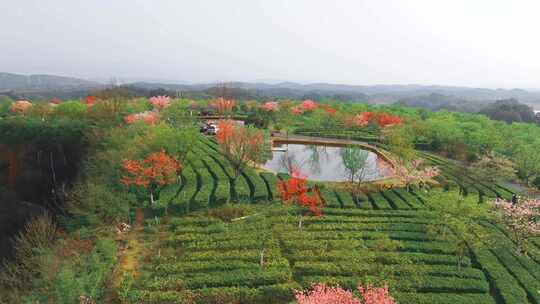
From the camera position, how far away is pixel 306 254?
63.9ft

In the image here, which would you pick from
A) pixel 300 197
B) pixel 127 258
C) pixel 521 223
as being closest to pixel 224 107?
pixel 300 197

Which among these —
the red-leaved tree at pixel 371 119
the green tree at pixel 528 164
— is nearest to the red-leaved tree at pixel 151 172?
the green tree at pixel 528 164

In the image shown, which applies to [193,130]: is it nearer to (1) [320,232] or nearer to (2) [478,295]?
(1) [320,232]

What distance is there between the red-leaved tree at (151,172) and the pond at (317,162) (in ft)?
44.2

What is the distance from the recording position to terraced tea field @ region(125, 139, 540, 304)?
16.4 m

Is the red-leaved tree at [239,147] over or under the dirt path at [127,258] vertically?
over

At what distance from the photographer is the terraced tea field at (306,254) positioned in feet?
53.8

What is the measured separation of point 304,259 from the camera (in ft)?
62.5

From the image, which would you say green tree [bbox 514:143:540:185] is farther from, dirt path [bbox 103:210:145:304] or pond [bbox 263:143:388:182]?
dirt path [bbox 103:210:145:304]

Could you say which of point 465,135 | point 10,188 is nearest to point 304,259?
point 465,135

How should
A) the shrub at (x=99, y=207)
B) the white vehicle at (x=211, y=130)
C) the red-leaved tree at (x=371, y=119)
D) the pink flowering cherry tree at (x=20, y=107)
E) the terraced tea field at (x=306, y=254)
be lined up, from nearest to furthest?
the terraced tea field at (x=306, y=254)
the shrub at (x=99, y=207)
the white vehicle at (x=211, y=130)
the red-leaved tree at (x=371, y=119)
the pink flowering cherry tree at (x=20, y=107)

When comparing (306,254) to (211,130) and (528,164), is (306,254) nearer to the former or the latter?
(528,164)

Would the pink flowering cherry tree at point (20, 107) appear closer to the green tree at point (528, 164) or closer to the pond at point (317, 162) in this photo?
the pond at point (317, 162)

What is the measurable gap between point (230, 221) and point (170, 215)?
5.00m
